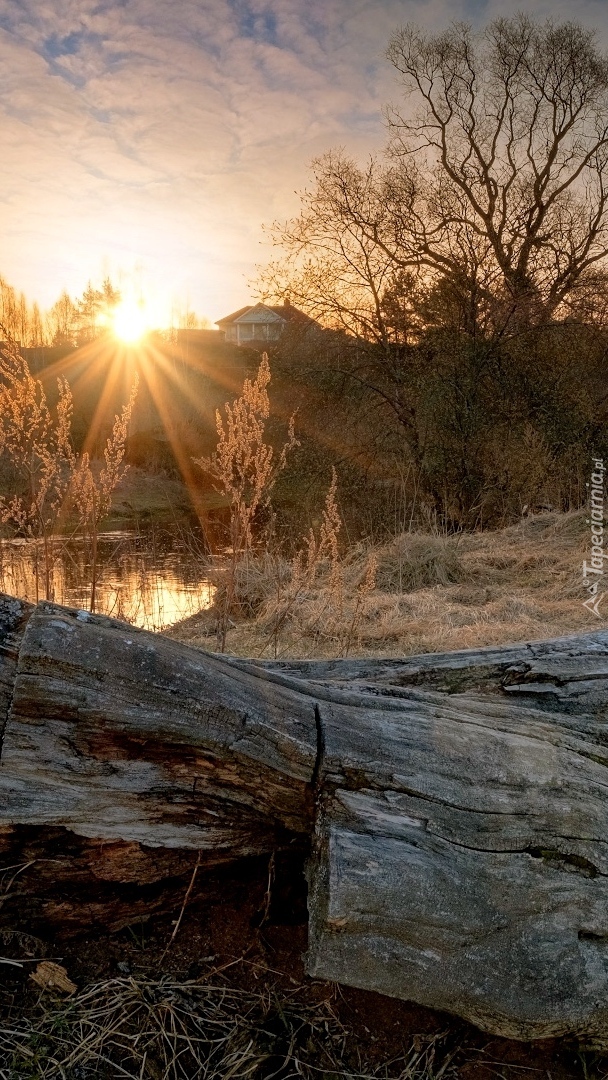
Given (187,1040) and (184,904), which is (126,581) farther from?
(187,1040)

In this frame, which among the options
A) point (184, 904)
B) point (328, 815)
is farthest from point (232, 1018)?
point (328, 815)

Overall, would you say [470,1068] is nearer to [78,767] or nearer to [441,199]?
[78,767]

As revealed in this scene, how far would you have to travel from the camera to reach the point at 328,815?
1.76m

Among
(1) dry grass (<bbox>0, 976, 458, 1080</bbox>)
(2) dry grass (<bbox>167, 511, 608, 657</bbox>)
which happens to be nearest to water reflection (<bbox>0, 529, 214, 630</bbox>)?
(2) dry grass (<bbox>167, 511, 608, 657</bbox>)

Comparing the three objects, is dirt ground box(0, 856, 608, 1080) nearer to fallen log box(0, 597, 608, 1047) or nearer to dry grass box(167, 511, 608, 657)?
fallen log box(0, 597, 608, 1047)

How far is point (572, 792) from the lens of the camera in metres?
1.90

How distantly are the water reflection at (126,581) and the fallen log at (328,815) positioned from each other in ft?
14.5

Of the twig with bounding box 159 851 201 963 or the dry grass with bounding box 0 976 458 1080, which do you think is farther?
the twig with bounding box 159 851 201 963

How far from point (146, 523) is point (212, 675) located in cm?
1644

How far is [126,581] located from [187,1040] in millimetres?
8916

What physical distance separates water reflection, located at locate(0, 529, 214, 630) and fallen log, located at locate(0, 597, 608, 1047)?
14.5 ft

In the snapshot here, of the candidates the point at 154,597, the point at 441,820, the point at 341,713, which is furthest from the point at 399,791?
the point at 154,597

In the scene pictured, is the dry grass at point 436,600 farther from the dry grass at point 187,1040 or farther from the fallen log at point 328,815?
the dry grass at point 187,1040

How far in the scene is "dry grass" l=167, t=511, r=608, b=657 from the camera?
5.77 meters
